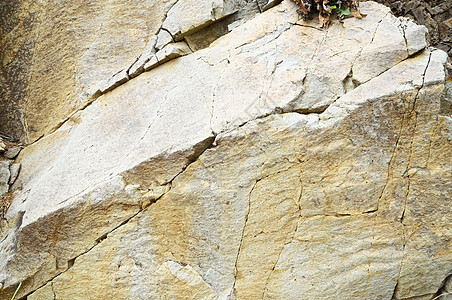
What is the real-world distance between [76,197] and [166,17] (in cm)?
232

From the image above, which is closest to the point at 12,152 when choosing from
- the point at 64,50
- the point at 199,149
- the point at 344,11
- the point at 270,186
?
the point at 64,50

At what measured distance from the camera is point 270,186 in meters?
3.54

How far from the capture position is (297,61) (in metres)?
3.82

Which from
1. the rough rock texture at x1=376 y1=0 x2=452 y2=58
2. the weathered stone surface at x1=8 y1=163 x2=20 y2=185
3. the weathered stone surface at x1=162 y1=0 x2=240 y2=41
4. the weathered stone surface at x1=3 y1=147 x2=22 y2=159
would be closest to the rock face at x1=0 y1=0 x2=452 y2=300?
the weathered stone surface at x1=8 y1=163 x2=20 y2=185

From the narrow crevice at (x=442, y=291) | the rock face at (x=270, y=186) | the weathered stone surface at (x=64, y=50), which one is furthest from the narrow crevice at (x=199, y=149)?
the narrow crevice at (x=442, y=291)

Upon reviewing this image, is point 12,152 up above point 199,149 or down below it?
above

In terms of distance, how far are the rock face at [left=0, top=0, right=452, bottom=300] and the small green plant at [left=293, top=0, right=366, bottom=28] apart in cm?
10

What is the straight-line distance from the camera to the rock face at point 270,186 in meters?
3.38

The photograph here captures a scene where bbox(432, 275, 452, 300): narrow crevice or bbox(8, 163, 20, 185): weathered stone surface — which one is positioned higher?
bbox(8, 163, 20, 185): weathered stone surface

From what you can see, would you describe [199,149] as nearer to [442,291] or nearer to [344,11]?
[344,11]

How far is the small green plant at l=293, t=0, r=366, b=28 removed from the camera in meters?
3.95

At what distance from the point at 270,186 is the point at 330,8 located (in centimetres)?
184

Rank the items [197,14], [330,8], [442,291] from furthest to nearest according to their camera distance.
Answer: [197,14] → [330,8] → [442,291]

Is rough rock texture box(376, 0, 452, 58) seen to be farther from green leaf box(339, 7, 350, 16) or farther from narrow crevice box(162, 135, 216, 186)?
Result: narrow crevice box(162, 135, 216, 186)
